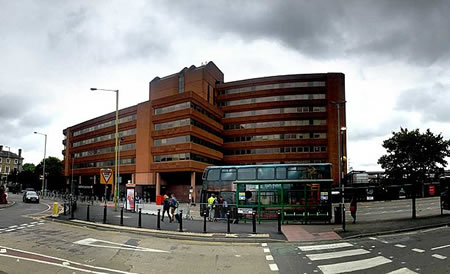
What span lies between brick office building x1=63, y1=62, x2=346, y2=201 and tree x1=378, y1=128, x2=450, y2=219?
125 ft

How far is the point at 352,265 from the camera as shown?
980 centimetres

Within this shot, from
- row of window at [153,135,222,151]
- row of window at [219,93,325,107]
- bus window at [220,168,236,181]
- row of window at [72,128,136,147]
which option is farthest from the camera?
row of window at [219,93,325,107]

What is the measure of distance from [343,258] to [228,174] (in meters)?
15.0

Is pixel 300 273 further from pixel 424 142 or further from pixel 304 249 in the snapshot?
pixel 424 142

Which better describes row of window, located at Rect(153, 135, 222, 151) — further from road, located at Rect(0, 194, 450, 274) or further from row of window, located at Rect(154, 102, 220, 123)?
road, located at Rect(0, 194, 450, 274)

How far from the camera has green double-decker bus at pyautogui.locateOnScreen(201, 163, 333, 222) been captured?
22500 millimetres

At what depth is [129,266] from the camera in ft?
31.7

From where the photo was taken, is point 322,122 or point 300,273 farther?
point 322,122

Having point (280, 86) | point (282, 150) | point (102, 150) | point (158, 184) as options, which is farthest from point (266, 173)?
point (102, 150)

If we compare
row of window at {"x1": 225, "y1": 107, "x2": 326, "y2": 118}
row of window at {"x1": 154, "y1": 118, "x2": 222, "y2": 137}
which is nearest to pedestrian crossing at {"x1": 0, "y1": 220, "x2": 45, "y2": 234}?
row of window at {"x1": 154, "y1": 118, "x2": 222, "y2": 137}

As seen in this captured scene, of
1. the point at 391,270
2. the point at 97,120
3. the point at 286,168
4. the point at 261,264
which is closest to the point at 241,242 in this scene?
the point at 261,264

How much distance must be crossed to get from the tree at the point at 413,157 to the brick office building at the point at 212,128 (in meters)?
38.0

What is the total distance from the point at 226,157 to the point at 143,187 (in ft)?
65.6

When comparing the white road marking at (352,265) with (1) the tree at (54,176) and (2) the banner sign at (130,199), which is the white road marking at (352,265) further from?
(1) the tree at (54,176)
